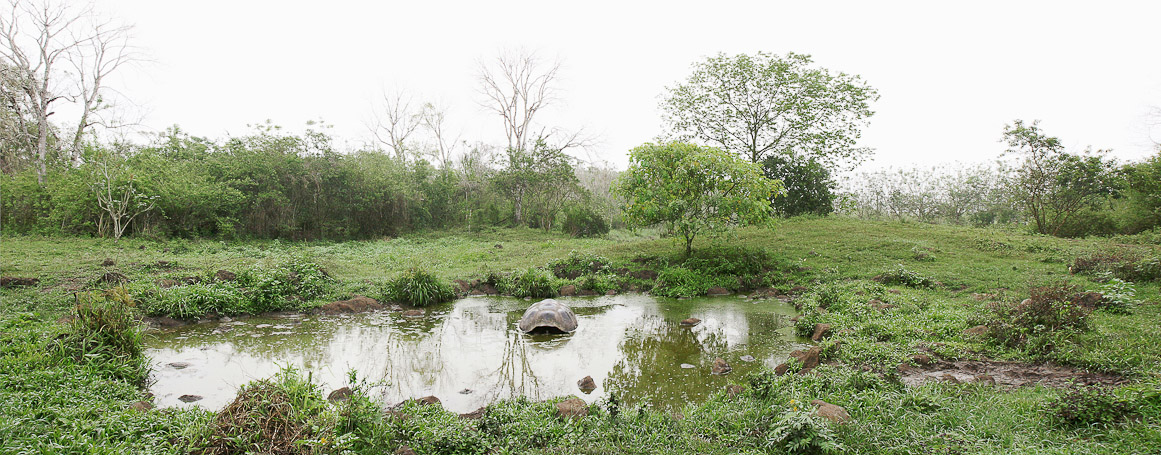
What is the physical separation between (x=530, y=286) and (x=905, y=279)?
737cm

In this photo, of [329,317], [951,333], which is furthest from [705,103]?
[329,317]

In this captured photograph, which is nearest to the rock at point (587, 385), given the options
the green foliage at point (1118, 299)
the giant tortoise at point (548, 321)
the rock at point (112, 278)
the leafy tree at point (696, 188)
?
the giant tortoise at point (548, 321)

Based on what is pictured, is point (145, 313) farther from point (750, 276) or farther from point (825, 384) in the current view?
point (750, 276)

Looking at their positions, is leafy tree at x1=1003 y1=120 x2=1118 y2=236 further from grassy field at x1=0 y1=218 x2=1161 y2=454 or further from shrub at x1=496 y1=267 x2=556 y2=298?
shrub at x1=496 y1=267 x2=556 y2=298

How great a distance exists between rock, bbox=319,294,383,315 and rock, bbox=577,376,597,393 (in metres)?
5.07

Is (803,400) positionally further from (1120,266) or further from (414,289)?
(1120,266)

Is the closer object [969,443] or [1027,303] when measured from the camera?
[969,443]

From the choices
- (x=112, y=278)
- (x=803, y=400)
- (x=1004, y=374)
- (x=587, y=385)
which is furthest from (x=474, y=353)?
(x=112, y=278)

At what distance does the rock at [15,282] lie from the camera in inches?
303

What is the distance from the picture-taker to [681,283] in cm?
1099

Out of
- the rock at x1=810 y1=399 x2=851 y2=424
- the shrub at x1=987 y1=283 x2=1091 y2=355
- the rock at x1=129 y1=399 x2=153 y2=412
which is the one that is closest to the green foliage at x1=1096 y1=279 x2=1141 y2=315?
the shrub at x1=987 y1=283 x2=1091 y2=355

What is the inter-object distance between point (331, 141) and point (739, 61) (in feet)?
54.2

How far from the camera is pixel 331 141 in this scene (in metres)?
20.0

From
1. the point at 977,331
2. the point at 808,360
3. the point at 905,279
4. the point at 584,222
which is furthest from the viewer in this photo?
the point at 584,222
